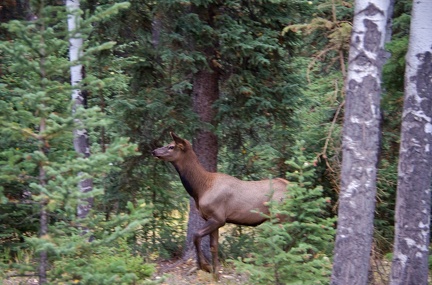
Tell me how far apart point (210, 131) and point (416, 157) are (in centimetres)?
435

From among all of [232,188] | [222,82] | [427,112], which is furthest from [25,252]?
[427,112]

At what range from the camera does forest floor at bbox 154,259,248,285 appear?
37.6 ft

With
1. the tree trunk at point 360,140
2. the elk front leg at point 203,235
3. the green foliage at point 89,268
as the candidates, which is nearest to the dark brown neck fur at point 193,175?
the elk front leg at point 203,235

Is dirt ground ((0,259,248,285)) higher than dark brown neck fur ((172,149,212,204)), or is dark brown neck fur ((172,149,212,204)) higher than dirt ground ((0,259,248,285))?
dark brown neck fur ((172,149,212,204))

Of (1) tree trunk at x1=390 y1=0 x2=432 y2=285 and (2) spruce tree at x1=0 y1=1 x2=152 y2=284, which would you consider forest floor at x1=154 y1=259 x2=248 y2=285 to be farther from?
(2) spruce tree at x1=0 y1=1 x2=152 y2=284

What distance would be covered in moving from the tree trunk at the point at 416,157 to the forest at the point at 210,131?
0.07ft

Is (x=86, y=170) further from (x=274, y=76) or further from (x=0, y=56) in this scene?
(x=274, y=76)

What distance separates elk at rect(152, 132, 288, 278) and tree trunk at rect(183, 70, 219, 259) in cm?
68

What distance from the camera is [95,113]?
22.8ft

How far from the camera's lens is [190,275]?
12.0 m

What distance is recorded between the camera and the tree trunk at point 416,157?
9.21 m

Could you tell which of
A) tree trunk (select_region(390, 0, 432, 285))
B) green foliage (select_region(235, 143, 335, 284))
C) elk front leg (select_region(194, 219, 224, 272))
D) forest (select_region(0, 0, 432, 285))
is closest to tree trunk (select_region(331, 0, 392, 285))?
forest (select_region(0, 0, 432, 285))

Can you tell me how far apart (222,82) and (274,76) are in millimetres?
1094

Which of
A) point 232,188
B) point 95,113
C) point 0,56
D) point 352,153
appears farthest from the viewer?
point 232,188
